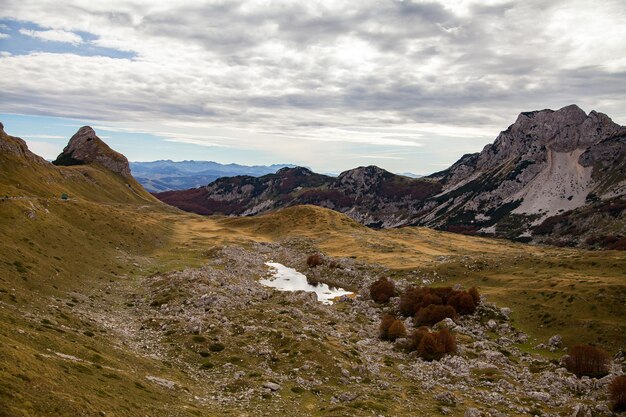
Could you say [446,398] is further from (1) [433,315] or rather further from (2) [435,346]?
(1) [433,315]

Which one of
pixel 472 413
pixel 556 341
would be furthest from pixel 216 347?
pixel 556 341

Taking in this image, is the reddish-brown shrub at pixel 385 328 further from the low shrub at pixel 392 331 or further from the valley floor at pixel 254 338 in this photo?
the valley floor at pixel 254 338

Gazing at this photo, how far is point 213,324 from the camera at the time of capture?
46.2m

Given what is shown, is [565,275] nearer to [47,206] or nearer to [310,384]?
[310,384]

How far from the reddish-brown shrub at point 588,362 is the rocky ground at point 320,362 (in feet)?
3.22

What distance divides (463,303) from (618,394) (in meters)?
27.9

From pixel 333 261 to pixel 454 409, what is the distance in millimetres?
70580

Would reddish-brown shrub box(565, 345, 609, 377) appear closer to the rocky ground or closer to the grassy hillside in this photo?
the rocky ground

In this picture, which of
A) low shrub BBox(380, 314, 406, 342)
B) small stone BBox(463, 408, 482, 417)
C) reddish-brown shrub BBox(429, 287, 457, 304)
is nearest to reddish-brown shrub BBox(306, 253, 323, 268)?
reddish-brown shrub BBox(429, 287, 457, 304)

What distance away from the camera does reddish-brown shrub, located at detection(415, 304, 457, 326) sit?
58.7 metres

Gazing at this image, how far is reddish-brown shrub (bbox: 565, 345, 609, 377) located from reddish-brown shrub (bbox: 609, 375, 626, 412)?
5925 mm

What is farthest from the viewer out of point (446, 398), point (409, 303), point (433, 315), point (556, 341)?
point (409, 303)

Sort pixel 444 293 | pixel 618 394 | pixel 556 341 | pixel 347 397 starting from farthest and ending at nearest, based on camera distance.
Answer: pixel 444 293 → pixel 556 341 → pixel 618 394 → pixel 347 397

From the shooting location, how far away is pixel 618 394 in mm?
32750
